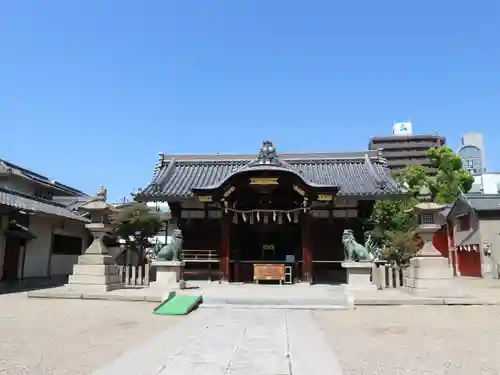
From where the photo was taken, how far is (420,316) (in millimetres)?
9508

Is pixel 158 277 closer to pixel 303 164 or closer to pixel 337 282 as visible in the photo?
pixel 337 282

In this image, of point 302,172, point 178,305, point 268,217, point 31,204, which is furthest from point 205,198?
point 31,204

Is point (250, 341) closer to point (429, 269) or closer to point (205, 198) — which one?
point (429, 269)

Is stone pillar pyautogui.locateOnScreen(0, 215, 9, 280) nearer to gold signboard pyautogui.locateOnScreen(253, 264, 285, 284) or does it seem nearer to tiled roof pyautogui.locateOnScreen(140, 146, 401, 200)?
tiled roof pyautogui.locateOnScreen(140, 146, 401, 200)

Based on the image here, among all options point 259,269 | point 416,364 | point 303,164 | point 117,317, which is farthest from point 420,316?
point 303,164

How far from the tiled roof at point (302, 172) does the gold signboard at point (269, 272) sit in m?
4.88

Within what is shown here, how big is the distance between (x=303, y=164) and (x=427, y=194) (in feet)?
34.2

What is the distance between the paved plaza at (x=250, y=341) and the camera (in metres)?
5.23

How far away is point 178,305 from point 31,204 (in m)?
12.9

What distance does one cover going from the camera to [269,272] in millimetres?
18109

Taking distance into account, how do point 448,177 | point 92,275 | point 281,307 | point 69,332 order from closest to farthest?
point 69,332 < point 281,307 < point 92,275 < point 448,177

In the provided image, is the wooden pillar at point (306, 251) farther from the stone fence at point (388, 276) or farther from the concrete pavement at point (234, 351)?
the concrete pavement at point (234, 351)

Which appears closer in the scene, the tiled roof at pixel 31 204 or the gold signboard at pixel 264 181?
the tiled roof at pixel 31 204

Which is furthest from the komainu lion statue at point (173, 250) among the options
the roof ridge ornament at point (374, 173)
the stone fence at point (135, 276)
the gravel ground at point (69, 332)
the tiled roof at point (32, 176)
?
the tiled roof at point (32, 176)
